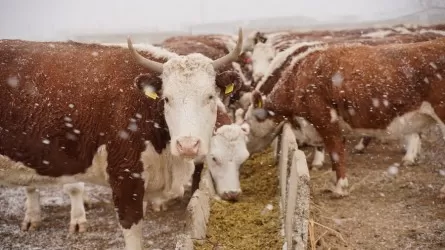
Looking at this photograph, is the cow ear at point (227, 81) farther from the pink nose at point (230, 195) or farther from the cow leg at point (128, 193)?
the pink nose at point (230, 195)

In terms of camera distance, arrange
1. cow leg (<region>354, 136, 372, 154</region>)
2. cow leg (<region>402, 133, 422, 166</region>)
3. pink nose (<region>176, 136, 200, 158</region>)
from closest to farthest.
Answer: pink nose (<region>176, 136, 200, 158</region>), cow leg (<region>402, 133, 422, 166</region>), cow leg (<region>354, 136, 372, 154</region>)

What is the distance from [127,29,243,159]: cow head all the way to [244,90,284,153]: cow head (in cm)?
307

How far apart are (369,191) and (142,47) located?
11.3 ft

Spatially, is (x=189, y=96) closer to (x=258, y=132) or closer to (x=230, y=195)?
(x=230, y=195)

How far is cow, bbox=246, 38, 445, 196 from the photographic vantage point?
582 centimetres

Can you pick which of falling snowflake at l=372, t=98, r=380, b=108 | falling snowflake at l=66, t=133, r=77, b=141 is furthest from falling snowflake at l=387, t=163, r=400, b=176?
falling snowflake at l=66, t=133, r=77, b=141

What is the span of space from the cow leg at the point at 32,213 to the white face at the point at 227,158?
1.93 m

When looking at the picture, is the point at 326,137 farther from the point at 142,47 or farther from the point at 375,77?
the point at 142,47

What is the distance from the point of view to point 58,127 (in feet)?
13.8

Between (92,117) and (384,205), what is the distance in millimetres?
3419

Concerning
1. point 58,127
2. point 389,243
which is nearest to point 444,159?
point 389,243

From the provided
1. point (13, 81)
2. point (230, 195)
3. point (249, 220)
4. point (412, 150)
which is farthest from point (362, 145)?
point (13, 81)

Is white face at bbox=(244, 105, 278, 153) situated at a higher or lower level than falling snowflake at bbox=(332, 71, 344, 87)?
lower

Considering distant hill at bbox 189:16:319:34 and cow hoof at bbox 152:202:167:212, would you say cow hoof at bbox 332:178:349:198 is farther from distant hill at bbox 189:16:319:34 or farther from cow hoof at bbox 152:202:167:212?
distant hill at bbox 189:16:319:34
